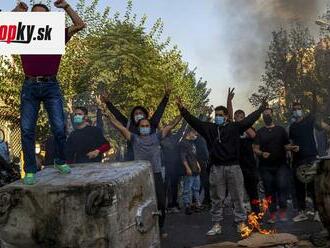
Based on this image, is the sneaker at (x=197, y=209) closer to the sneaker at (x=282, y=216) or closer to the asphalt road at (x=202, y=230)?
the asphalt road at (x=202, y=230)

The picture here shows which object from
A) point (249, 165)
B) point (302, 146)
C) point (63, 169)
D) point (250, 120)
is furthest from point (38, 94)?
point (302, 146)

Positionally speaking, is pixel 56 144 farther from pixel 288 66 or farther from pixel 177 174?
pixel 288 66

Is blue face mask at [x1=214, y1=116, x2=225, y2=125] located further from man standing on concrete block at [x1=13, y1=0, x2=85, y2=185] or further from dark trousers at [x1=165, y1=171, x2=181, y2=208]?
dark trousers at [x1=165, y1=171, x2=181, y2=208]

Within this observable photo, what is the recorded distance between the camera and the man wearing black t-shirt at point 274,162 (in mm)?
9164

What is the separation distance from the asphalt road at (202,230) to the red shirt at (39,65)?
3213 millimetres

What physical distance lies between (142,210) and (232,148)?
3.28 meters

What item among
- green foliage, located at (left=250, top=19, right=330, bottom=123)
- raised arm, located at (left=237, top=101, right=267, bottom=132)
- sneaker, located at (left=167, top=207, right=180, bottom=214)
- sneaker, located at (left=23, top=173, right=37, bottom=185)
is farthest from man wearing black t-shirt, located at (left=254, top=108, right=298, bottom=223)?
green foliage, located at (left=250, top=19, right=330, bottom=123)

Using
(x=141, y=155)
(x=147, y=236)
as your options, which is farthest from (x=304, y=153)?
(x=147, y=236)

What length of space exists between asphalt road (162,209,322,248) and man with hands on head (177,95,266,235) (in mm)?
281

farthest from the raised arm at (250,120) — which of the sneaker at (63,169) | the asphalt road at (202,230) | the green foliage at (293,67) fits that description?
the green foliage at (293,67)

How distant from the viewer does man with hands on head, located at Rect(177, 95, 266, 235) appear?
8023mm

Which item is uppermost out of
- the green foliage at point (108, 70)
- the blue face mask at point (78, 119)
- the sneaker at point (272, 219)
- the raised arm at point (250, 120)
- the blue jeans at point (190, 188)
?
the green foliage at point (108, 70)

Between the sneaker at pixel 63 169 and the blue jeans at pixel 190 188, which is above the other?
the sneaker at pixel 63 169

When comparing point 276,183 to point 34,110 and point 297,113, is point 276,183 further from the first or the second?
point 34,110
